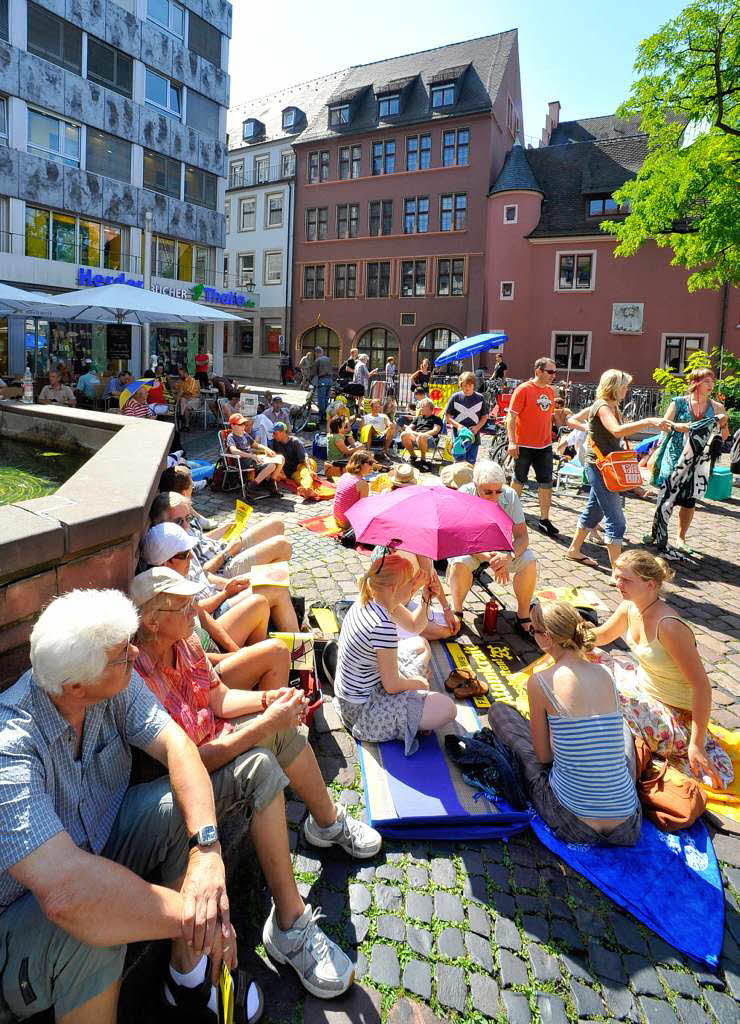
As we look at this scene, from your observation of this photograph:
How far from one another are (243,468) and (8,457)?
4329 millimetres

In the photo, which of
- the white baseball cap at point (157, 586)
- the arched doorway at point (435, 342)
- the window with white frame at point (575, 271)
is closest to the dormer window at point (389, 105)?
the arched doorway at point (435, 342)

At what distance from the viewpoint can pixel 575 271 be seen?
32.0m

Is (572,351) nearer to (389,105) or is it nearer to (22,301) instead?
(389,105)

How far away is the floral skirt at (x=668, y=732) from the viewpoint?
3.75 meters

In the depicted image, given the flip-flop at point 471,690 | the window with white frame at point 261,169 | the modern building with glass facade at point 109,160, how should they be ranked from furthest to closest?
1. the window with white frame at point 261,169
2. the modern building with glass facade at point 109,160
3. the flip-flop at point 471,690

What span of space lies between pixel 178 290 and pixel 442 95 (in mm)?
16854

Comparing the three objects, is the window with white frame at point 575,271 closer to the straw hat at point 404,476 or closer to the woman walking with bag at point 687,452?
the woman walking with bag at point 687,452

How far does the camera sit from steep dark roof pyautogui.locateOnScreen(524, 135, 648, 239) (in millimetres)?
31891

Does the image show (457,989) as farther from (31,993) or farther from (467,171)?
(467,171)

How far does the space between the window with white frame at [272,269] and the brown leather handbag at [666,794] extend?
40199 millimetres

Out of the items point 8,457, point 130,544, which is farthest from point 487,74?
point 130,544

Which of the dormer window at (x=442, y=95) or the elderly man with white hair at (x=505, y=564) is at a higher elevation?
the dormer window at (x=442, y=95)

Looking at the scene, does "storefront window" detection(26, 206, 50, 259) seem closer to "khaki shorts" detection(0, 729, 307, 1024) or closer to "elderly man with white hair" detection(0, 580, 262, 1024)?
"khaki shorts" detection(0, 729, 307, 1024)

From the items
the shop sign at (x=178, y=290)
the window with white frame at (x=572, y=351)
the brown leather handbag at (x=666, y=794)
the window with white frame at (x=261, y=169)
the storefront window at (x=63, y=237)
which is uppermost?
the window with white frame at (x=261, y=169)
